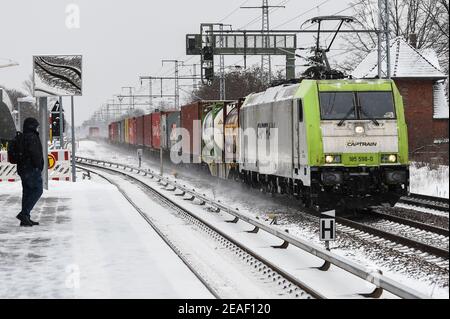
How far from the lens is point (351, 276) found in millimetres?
9203

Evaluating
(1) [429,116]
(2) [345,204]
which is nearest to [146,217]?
(2) [345,204]

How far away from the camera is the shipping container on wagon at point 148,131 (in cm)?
4949

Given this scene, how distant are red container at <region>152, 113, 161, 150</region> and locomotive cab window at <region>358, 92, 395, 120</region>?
29430 mm

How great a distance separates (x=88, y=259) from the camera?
33.4ft

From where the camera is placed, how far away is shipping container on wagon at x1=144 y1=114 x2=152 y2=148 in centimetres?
4949

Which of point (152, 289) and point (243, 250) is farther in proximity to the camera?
point (243, 250)

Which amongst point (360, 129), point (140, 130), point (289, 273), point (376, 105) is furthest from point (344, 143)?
point (140, 130)

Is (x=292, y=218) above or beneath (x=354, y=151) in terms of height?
beneath

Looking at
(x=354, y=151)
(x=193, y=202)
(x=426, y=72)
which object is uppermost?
(x=426, y=72)

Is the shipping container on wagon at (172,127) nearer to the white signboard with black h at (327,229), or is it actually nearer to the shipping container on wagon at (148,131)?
the shipping container on wagon at (148,131)

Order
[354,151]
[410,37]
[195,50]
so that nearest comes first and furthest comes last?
1. [354,151]
2. [195,50]
3. [410,37]
